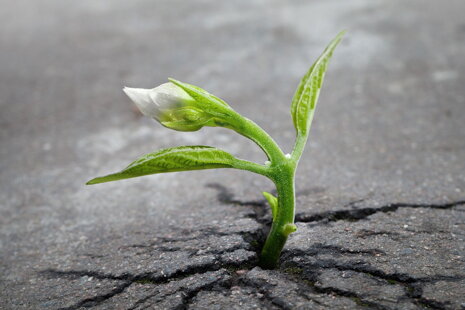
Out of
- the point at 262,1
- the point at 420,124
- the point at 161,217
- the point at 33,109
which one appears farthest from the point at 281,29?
the point at 161,217

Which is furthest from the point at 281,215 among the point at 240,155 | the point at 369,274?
the point at 240,155

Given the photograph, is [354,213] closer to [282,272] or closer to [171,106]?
[282,272]

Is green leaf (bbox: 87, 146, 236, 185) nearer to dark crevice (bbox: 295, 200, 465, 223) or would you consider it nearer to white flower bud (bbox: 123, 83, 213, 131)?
white flower bud (bbox: 123, 83, 213, 131)

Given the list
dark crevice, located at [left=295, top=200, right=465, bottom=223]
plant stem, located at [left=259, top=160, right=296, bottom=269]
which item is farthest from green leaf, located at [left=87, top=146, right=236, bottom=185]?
dark crevice, located at [left=295, top=200, right=465, bottom=223]

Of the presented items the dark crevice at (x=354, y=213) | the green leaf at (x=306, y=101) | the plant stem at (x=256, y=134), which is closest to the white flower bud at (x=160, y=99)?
the plant stem at (x=256, y=134)

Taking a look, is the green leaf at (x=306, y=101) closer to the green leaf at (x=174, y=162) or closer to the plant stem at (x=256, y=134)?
the plant stem at (x=256, y=134)

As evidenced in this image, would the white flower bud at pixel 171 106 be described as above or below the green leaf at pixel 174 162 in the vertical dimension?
above
